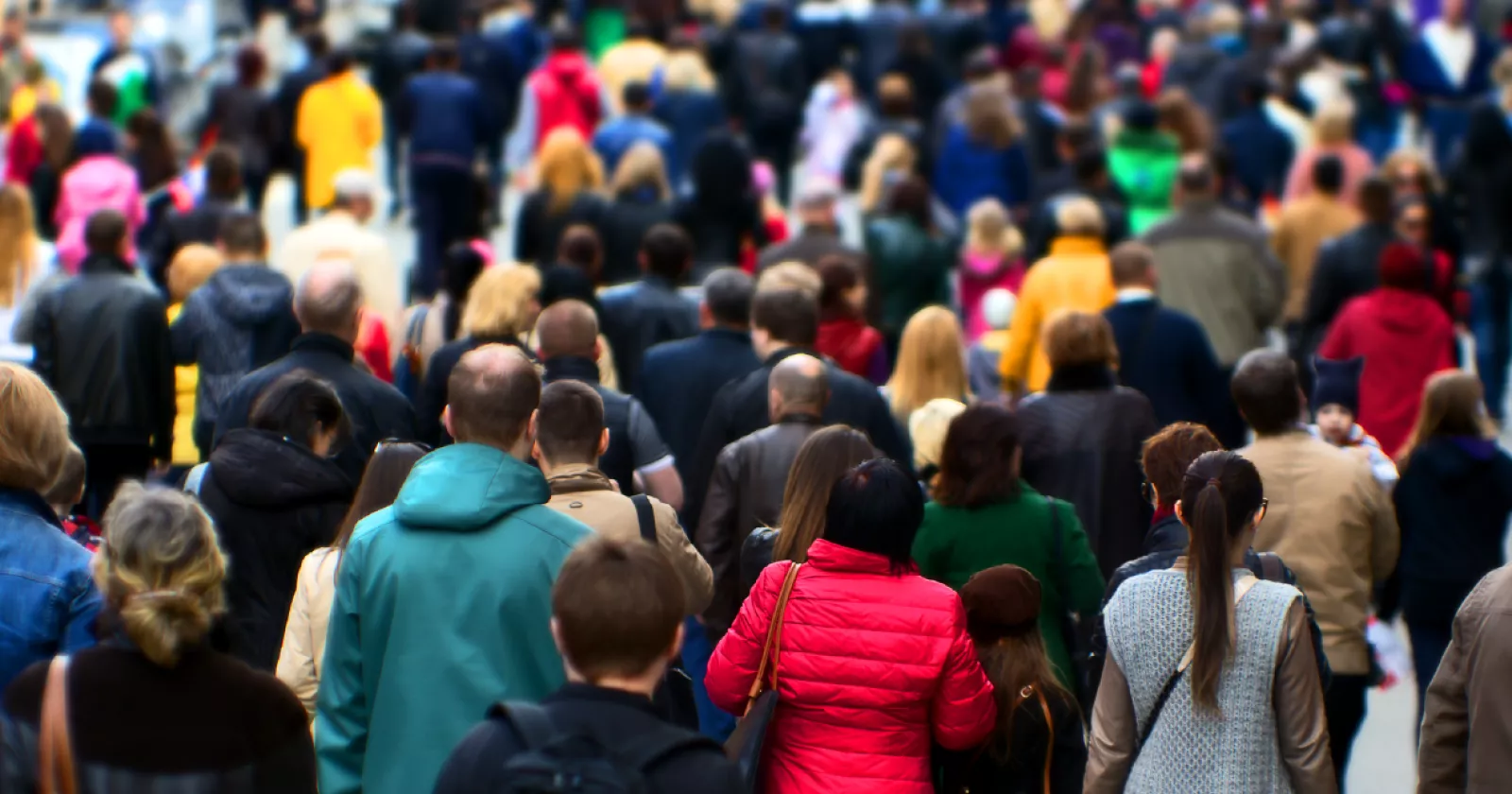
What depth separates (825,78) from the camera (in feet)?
66.4

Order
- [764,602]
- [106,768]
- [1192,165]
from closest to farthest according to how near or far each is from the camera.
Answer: [106,768] → [764,602] → [1192,165]

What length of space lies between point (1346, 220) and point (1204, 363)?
4.00 metres

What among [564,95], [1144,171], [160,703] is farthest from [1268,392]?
[564,95]

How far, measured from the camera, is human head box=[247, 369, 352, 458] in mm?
6164

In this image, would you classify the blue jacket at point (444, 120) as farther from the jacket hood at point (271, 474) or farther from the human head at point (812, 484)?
the human head at point (812, 484)

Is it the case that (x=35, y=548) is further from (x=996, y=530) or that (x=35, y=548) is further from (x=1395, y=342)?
(x=1395, y=342)

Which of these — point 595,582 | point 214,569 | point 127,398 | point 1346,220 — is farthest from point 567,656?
point 1346,220

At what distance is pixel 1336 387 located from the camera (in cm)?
786

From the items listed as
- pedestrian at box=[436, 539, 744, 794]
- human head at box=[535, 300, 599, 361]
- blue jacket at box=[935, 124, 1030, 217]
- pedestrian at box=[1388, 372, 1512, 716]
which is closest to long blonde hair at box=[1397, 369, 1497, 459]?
pedestrian at box=[1388, 372, 1512, 716]

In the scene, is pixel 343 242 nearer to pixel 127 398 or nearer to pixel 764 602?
pixel 127 398

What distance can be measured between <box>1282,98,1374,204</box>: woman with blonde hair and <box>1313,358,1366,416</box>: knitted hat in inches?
237

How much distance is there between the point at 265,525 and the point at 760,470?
1749mm

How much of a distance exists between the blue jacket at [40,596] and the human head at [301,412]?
46.0 inches

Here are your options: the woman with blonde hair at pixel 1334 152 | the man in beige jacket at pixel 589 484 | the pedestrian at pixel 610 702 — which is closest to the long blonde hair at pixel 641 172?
the woman with blonde hair at pixel 1334 152
